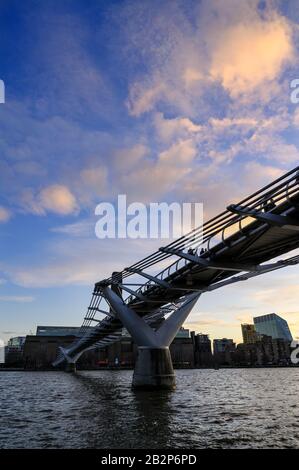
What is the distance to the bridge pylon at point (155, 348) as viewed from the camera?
125ft

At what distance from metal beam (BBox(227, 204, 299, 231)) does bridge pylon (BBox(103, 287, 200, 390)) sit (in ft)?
71.7

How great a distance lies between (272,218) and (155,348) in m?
26.0

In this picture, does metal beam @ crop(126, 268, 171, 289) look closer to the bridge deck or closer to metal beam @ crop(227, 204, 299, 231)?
the bridge deck

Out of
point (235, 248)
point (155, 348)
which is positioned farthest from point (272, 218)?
point (155, 348)

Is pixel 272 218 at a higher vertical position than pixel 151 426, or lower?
higher

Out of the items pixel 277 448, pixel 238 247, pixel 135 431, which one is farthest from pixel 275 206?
pixel 135 431

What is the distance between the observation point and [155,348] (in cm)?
3872

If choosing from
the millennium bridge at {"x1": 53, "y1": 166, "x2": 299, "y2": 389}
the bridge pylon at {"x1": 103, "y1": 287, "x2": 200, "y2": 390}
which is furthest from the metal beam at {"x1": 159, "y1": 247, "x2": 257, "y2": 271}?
the bridge pylon at {"x1": 103, "y1": 287, "x2": 200, "y2": 390}

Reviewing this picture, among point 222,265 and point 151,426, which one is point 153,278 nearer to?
point 222,265

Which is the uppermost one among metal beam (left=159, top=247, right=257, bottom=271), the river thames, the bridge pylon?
metal beam (left=159, top=247, right=257, bottom=271)

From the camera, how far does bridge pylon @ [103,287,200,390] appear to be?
38219mm

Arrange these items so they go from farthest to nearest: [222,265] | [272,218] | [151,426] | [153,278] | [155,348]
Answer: [155,348] < [153,278] < [222,265] < [151,426] < [272,218]

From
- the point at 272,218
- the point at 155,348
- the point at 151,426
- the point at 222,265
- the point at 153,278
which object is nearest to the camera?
the point at 272,218

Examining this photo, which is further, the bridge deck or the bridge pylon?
the bridge pylon
